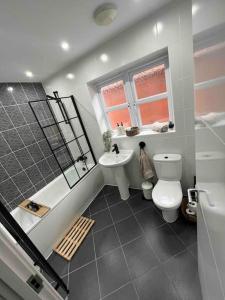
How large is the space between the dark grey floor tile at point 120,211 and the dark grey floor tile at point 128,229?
0.26ft

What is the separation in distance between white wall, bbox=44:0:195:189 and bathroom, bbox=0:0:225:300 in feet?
0.04

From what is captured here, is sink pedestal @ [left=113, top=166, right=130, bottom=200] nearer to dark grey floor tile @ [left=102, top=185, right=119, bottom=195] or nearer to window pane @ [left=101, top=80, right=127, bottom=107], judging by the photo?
dark grey floor tile @ [left=102, top=185, right=119, bottom=195]

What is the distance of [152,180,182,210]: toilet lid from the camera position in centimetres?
158

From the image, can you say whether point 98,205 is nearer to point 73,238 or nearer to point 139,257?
point 73,238

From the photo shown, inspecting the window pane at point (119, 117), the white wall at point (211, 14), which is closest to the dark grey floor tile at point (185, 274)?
the white wall at point (211, 14)

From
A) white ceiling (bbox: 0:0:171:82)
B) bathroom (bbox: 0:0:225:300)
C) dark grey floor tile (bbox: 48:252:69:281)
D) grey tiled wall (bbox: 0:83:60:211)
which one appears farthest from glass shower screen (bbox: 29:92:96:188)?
dark grey floor tile (bbox: 48:252:69:281)

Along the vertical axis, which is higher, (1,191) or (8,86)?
(8,86)

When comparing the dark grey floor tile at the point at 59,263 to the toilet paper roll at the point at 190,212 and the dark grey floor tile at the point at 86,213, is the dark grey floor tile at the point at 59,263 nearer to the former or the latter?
the dark grey floor tile at the point at 86,213

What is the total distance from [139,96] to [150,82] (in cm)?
25

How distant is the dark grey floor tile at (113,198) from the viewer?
2.43 m

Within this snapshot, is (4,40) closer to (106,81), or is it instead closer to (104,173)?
(106,81)

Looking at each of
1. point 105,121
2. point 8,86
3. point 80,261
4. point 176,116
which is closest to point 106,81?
point 105,121

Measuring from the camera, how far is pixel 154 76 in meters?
2.00

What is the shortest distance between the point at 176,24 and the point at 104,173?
2445mm
